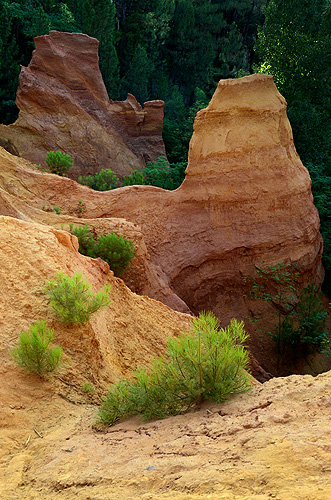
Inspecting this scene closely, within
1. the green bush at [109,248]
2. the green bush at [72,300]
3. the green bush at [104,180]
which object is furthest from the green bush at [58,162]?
the green bush at [72,300]

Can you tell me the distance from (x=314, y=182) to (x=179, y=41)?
664 inches

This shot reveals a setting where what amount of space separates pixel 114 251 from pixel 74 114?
11353mm

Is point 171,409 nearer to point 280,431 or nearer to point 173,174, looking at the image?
point 280,431

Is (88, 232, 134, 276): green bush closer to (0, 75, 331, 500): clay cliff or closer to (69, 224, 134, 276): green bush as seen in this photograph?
(69, 224, 134, 276): green bush

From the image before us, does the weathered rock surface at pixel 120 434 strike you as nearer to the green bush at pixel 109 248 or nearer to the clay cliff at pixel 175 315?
the clay cliff at pixel 175 315

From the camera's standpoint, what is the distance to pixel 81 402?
4.29 meters

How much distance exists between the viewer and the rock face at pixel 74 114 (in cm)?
1764

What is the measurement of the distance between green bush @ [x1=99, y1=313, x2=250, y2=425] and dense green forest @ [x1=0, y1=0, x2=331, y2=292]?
10.6 meters

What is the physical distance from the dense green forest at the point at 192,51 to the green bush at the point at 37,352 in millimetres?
10605

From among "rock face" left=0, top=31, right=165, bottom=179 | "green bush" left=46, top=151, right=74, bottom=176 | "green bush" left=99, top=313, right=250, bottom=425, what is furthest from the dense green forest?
"green bush" left=99, top=313, right=250, bottom=425

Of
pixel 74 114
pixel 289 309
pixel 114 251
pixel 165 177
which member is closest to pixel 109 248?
pixel 114 251

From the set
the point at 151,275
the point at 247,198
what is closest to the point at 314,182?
Answer: the point at 247,198

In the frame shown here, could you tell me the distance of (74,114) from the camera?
18.7 m

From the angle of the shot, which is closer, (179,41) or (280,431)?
(280,431)
